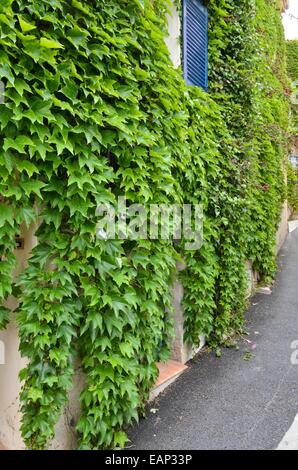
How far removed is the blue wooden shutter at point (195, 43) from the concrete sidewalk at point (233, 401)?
3518 mm

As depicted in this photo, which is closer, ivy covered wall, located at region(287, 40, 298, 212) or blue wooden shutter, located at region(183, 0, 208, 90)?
blue wooden shutter, located at region(183, 0, 208, 90)

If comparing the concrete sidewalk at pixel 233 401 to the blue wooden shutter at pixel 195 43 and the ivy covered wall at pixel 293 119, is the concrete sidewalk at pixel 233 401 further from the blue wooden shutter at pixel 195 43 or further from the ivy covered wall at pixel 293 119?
the ivy covered wall at pixel 293 119

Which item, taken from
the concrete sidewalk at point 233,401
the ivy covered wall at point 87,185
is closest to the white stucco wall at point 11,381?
the ivy covered wall at point 87,185

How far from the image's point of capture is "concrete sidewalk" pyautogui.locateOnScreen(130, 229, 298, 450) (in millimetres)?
2682

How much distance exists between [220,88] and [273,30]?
16.4ft

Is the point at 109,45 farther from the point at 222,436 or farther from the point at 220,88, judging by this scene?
the point at 222,436

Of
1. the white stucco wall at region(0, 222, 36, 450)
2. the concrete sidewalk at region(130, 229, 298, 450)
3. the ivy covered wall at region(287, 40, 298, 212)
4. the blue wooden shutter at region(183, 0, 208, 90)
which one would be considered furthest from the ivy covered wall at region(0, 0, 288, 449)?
the ivy covered wall at region(287, 40, 298, 212)

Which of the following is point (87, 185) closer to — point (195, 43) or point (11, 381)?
point (11, 381)

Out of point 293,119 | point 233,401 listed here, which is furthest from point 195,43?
point 293,119

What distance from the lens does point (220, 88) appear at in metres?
4.59

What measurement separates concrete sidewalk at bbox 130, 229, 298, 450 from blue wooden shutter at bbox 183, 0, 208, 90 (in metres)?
3.52

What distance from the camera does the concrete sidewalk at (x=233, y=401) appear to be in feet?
8.80

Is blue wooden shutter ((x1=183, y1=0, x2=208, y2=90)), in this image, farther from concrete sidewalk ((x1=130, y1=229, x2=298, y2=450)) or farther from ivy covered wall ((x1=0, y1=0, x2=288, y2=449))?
concrete sidewalk ((x1=130, y1=229, x2=298, y2=450))
